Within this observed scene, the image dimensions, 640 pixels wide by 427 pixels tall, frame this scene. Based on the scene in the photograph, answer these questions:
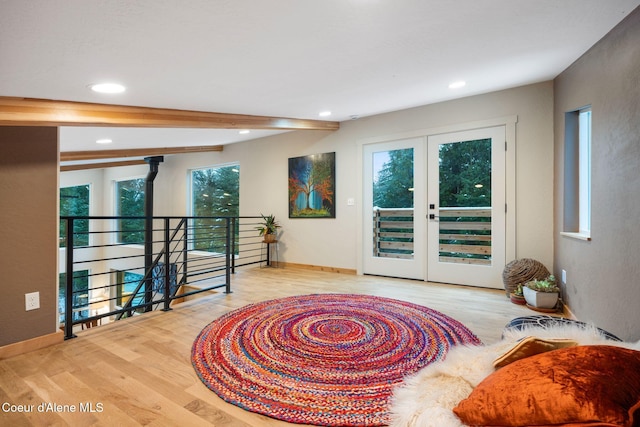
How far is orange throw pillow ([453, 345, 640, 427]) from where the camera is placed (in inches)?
23.1

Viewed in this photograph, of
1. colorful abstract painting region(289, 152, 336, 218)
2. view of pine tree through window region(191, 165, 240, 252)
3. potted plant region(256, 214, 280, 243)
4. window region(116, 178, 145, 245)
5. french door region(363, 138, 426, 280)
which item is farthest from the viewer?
window region(116, 178, 145, 245)

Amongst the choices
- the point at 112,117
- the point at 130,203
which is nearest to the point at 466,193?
the point at 112,117

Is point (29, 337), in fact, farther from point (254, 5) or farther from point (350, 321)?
point (254, 5)

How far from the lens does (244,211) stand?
19.9 feet

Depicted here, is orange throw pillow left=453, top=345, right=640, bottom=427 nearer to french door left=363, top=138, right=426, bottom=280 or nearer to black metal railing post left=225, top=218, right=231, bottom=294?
black metal railing post left=225, top=218, right=231, bottom=294

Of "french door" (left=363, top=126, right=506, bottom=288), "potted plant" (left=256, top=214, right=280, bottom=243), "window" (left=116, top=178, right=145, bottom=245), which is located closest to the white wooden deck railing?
"french door" (left=363, top=126, right=506, bottom=288)

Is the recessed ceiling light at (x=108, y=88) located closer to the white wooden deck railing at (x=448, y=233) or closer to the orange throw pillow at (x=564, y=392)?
the orange throw pillow at (x=564, y=392)

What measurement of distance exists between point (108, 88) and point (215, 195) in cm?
434

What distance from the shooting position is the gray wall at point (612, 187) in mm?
1942

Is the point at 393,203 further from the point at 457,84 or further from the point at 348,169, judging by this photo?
the point at 457,84

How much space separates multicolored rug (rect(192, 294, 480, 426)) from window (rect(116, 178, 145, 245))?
20.0 ft

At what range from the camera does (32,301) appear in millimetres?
2205

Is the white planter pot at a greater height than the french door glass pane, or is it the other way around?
the french door glass pane

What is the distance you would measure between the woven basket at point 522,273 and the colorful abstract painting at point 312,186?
2436 millimetres
